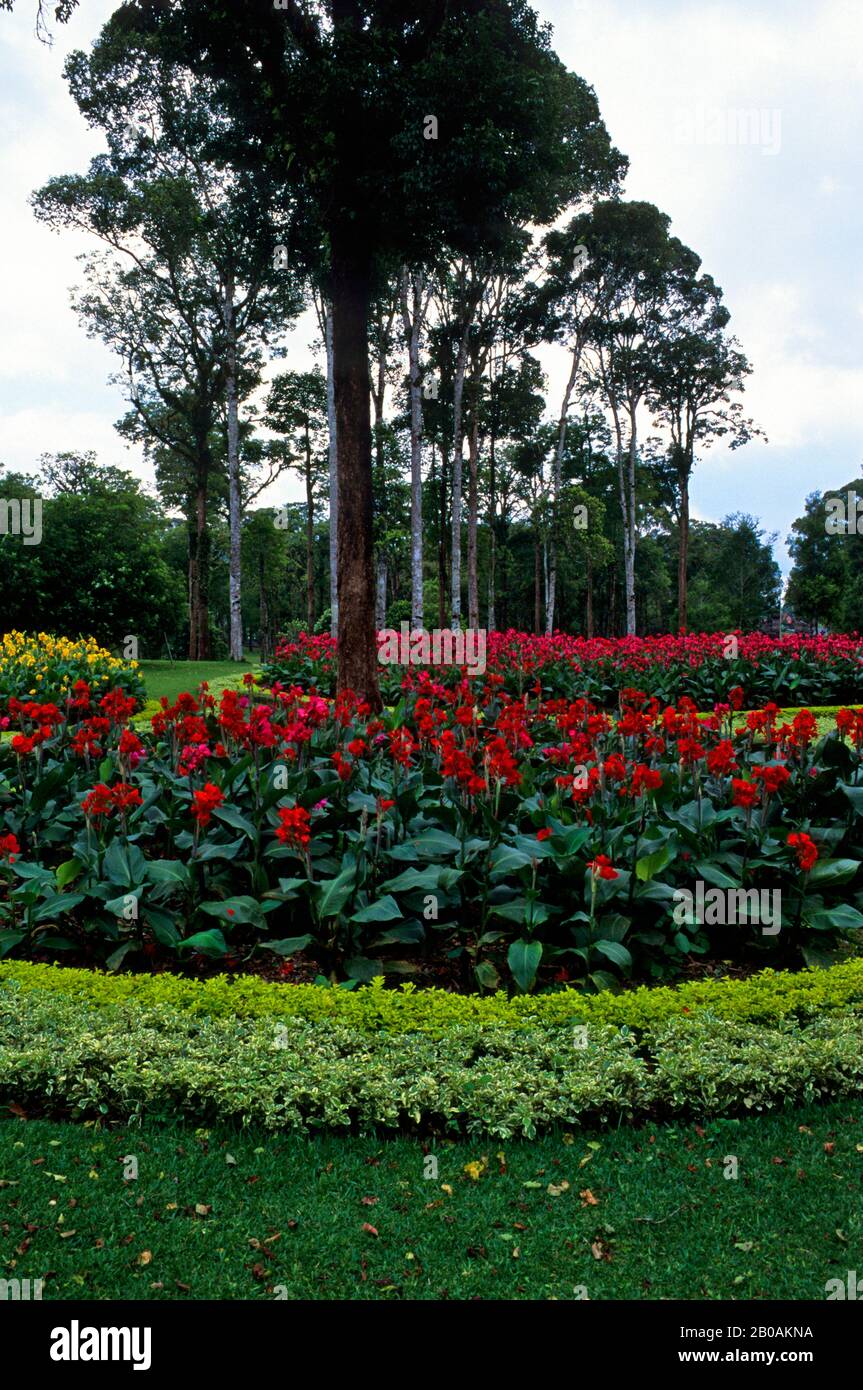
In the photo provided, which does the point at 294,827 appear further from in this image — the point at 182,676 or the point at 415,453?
the point at 415,453

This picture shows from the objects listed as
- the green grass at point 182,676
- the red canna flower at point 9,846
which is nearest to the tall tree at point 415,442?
the green grass at point 182,676

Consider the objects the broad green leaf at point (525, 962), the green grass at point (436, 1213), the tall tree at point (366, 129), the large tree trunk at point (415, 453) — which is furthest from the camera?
the large tree trunk at point (415, 453)

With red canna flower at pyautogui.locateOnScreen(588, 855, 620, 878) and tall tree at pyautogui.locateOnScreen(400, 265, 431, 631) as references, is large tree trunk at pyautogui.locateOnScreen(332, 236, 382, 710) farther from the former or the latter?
tall tree at pyautogui.locateOnScreen(400, 265, 431, 631)

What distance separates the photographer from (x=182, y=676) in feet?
62.9

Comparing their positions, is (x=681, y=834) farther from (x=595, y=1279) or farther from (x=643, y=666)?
(x=643, y=666)

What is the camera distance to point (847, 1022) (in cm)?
402

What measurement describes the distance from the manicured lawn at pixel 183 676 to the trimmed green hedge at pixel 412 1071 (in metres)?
11.2

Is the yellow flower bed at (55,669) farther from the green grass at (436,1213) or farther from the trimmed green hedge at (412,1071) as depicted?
the green grass at (436,1213)

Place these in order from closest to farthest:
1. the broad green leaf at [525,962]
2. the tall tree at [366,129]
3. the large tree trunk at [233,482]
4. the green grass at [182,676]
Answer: the broad green leaf at [525,962], the tall tree at [366,129], the green grass at [182,676], the large tree trunk at [233,482]

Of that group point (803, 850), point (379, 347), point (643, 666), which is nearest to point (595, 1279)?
point (803, 850)

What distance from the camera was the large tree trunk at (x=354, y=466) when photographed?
389 inches

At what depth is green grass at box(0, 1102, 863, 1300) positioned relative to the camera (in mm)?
2725

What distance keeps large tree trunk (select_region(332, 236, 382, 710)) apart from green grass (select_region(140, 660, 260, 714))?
4.10 meters

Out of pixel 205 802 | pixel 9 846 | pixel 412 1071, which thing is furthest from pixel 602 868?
pixel 9 846
